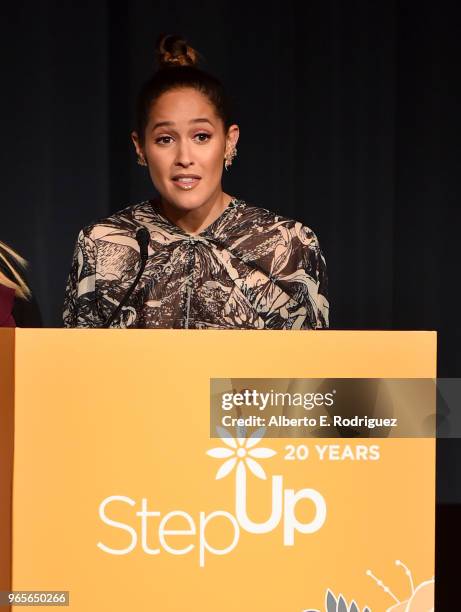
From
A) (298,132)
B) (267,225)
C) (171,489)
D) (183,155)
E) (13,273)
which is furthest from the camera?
(298,132)

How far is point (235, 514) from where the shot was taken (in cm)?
81

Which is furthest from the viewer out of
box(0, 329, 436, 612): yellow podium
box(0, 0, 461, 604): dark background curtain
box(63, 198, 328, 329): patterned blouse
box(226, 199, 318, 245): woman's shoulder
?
box(0, 0, 461, 604): dark background curtain

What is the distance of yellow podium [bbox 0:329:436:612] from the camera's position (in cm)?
80

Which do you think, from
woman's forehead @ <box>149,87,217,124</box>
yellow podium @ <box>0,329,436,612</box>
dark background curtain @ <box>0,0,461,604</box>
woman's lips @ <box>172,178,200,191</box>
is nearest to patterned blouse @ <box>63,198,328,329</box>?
woman's lips @ <box>172,178,200,191</box>

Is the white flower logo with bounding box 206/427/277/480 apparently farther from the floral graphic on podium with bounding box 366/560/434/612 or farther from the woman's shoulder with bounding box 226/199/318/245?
the woman's shoulder with bounding box 226/199/318/245

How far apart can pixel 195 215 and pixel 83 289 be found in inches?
11.6

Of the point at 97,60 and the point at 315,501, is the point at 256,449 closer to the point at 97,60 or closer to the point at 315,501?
the point at 315,501

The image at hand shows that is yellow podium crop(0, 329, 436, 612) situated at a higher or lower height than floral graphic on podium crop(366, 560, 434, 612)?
higher

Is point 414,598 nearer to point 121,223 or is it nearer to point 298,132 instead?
point 121,223

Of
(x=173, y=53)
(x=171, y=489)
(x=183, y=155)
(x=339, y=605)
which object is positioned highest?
(x=173, y=53)

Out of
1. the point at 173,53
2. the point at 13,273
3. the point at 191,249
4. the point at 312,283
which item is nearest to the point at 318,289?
the point at 312,283

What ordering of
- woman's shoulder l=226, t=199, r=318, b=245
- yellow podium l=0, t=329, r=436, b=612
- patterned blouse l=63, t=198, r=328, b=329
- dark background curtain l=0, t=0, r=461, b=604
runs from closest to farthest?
yellow podium l=0, t=329, r=436, b=612
patterned blouse l=63, t=198, r=328, b=329
woman's shoulder l=226, t=199, r=318, b=245
dark background curtain l=0, t=0, r=461, b=604

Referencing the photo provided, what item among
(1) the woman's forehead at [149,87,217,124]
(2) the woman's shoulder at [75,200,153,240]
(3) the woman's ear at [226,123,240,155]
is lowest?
(2) the woman's shoulder at [75,200,153,240]

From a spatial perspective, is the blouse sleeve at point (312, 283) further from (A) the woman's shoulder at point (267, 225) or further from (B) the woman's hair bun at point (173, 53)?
(B) the woman's hair bun at point (173, 53)
